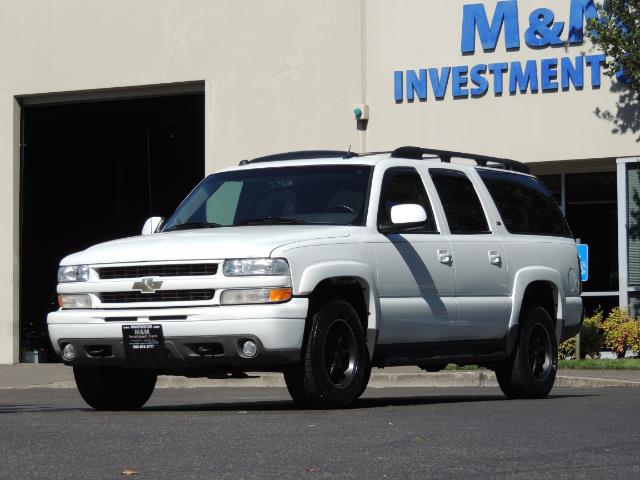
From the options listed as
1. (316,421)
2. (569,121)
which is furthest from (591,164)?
(316,421)

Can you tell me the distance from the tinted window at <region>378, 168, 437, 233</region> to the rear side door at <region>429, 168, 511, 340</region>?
0.68 feet

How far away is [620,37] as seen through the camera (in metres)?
24.0

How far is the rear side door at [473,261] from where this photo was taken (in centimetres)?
1263

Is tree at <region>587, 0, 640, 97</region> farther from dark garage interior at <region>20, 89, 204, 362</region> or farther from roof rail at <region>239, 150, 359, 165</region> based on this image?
roof rail at <region>239, 150, 359, 165</region>

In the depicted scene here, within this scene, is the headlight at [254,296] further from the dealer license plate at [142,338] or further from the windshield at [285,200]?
the windshield at [285,200]

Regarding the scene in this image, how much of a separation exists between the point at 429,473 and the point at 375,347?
469 cm

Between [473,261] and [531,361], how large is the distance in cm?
136

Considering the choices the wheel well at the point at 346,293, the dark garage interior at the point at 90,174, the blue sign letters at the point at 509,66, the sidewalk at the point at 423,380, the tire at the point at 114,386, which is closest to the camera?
the wheel well at the point at 346,293

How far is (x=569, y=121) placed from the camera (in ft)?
82.5

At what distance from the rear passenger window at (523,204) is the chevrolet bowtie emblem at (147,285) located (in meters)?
3.78

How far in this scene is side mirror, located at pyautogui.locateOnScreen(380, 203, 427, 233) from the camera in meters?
11.7

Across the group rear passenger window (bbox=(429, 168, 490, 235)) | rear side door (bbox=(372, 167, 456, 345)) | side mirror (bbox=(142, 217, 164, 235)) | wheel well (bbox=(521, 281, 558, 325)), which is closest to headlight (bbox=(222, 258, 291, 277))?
rear side door (bbox=(372, 167, 456, 345))

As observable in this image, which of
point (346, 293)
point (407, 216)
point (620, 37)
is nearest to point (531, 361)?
point (407, 216)

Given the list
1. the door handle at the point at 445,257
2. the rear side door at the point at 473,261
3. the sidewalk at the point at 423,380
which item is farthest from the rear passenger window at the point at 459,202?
the sidewalk at the point at 423,380
